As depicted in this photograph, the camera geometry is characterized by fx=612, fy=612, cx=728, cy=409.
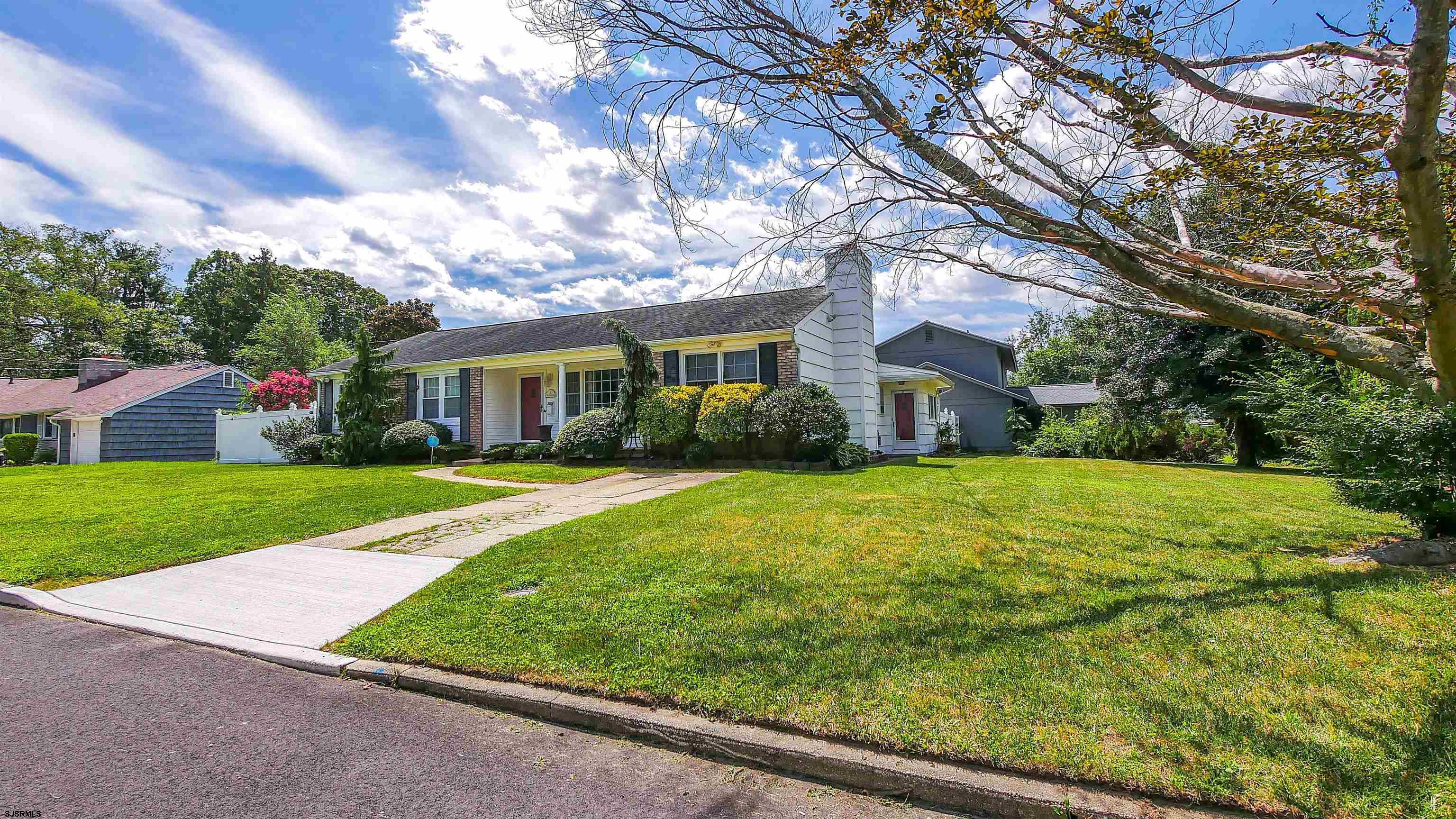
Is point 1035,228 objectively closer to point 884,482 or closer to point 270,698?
point 270,698

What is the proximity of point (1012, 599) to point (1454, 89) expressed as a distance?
14.9 feet

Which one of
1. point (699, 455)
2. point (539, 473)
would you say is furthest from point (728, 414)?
point (539, 473)

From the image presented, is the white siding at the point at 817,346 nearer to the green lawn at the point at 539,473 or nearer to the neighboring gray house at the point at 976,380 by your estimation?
the green lawn at the point at 539,473

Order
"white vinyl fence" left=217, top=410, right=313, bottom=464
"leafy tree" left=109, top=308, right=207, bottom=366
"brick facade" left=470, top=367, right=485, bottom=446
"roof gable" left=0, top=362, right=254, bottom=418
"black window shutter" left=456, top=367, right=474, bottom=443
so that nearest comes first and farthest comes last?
"brick facade" left=470, top=367, right=485, bottom=446 < "black window shutter" left=456, top=367, right=474, bottom=443 < "white vinyl fence" left=217, top=410, right=313, bottom=464 < "roof gable" left=0, top=362, right=254, bottom=418 < "leafy tree" left=109, top=308, right=207, bottom=366

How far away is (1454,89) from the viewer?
4125 mm

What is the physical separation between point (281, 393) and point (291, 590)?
27891 mm

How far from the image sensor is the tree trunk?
17.0 metres

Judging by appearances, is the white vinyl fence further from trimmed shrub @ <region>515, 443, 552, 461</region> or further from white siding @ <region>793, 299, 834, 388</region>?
white siding @ <region>793, 299, 834, 388</region>

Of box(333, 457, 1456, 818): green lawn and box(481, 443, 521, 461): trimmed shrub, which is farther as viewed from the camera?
box(481, 443, 521, 461): trimmed shrub

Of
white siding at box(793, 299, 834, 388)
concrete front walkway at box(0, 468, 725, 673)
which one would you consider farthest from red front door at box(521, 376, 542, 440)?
concrete front walkway at box(0, 468, 725, 673)

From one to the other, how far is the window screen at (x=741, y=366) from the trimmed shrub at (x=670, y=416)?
41.9 inches

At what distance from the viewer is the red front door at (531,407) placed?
65.9 feet

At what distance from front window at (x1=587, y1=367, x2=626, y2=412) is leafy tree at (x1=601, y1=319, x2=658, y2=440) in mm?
3194

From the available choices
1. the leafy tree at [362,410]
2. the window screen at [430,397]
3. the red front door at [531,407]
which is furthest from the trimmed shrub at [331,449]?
the red front door at [531,407]
